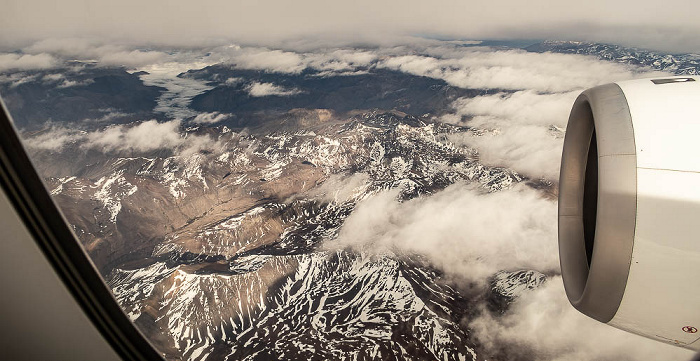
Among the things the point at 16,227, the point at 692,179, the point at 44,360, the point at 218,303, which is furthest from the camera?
the point at 218,303

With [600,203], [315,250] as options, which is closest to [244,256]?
[315,250]

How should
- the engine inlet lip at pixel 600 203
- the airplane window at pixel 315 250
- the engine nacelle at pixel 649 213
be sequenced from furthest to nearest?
the airplane window at pixel 315 250, the engine inlet lip at pixel 600 203, the engine nacelle at pixel 649 213

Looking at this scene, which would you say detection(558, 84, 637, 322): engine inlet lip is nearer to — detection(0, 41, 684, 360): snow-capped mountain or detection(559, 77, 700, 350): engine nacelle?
detection(559, 77, 700, 350): engine nacelle

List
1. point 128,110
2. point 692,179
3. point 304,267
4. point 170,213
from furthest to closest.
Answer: point 128,110 → point 170,213 → point 304,267 → point 692,179

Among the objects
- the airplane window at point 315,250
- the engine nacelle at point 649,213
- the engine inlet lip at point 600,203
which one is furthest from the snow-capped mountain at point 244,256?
the engine nacelle at point 649,213

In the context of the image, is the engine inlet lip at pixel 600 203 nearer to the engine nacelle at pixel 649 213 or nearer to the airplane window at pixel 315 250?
the engine nacelle at pixel 649 213

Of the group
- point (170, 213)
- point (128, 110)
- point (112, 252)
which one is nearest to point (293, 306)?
point (112, 252)

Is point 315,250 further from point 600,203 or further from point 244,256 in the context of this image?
point 600,203

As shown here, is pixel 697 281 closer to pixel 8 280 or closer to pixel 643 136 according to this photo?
pixel 643 136
